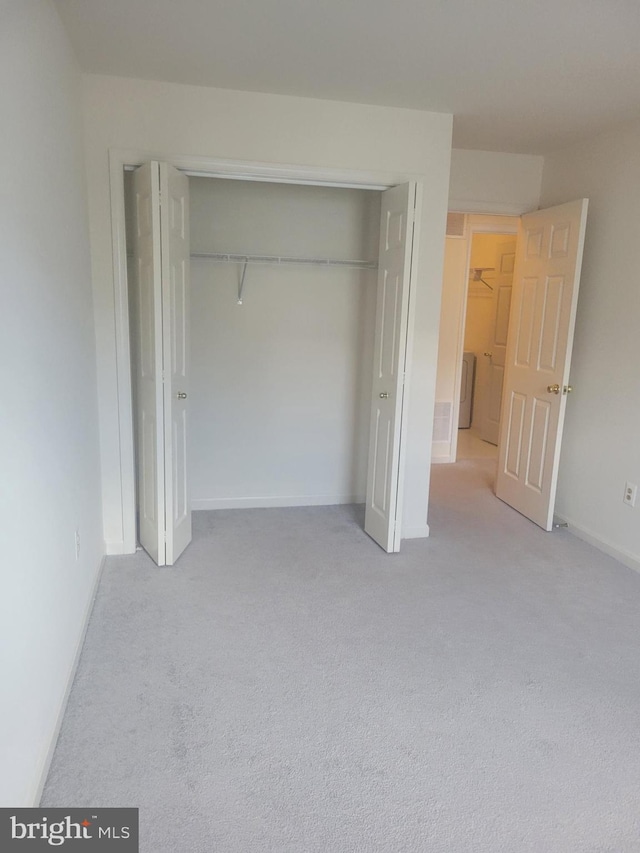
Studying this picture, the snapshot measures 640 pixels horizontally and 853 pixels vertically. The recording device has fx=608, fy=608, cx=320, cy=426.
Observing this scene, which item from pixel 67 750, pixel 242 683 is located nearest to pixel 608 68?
pixel 242 683

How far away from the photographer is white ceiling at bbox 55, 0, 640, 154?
2246mm

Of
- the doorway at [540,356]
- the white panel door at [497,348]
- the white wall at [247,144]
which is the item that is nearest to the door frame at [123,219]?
the white wall at [247,144]

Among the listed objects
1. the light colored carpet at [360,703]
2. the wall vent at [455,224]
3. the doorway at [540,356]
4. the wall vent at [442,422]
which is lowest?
the light colored carpet at [360,703]

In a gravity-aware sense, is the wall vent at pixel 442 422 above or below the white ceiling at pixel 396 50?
below

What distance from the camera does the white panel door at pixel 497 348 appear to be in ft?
20.8

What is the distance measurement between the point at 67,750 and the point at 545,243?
387 centimetres

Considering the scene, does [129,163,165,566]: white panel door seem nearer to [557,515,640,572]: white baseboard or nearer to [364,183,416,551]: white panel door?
[364,183,416,551]: white panel door

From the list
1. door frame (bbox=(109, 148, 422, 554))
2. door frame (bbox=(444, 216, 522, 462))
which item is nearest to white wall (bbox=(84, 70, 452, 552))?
door frame (bbox=(109, 148, 422, 554))

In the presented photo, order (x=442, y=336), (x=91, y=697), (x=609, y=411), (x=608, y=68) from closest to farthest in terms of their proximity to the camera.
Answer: (x=91, y=697) → (x=608, y=68) → (x=609, y=411) → (x=442, y=336)

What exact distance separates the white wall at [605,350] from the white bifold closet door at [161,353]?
252 centimetres

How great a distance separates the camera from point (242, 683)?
2.34 metres

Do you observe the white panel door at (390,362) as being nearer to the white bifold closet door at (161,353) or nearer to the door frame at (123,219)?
the door frame at (123,219)

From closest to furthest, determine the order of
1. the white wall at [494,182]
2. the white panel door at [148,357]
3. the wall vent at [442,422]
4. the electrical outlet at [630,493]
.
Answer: the white panel door at [148,357] → the electrical outlet at [630,493] → the white wall at [494,182] → the wall vent at [442,422]

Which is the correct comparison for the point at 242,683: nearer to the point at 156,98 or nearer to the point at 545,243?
the point at 156,98
